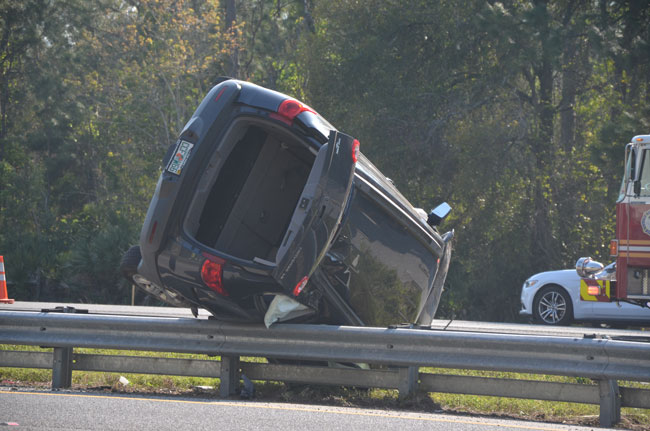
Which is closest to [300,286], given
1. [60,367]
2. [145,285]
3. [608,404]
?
[145,285]

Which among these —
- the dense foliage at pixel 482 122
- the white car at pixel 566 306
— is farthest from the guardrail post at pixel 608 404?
the dense foliage at pixel 482 122

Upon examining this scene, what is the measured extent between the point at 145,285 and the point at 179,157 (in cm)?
147

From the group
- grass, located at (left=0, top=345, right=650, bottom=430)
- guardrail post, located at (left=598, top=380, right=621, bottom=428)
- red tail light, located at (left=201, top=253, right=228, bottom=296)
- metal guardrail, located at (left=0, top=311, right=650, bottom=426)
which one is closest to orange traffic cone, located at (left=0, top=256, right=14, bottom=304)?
grass, located at (left=0, top=345, right=650, bottom=430)

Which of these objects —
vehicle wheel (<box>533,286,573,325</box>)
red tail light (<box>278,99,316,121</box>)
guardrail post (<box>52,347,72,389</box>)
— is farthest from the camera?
vehicle wheel (<box>533,286,573,325</box>)

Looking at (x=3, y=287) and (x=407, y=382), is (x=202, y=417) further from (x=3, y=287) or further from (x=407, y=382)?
(x=3, y=287)

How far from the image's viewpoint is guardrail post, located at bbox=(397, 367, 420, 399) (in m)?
6.67

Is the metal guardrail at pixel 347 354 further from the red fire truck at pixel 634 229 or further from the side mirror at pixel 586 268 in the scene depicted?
the side mirror at pixel 586 268

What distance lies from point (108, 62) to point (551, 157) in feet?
54.8

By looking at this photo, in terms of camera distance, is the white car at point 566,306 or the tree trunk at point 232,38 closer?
the white car at point 566,306

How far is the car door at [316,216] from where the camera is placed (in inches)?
239

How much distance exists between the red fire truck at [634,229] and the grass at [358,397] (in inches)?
178

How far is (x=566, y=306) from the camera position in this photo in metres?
15.6

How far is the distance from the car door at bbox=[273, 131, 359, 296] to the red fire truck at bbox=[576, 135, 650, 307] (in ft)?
23.7

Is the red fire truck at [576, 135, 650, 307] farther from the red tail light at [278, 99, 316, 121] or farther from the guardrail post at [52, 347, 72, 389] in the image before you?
the guardrail post at [52, 347, 72, 389]
